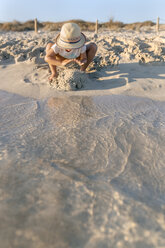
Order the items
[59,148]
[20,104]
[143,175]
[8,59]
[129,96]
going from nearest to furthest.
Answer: [143,175]
[59,148]
[20,104]
[129,96]
[8,59]

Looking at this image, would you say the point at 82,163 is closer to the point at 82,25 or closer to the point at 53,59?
the point at 53,59

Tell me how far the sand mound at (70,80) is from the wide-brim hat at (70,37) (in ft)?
Result: 1.27

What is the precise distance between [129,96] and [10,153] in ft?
5.84

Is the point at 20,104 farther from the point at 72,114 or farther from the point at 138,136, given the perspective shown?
the point at 138,136

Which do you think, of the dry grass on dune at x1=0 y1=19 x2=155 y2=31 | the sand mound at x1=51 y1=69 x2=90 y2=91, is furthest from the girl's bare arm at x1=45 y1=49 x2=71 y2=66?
the dry grass on dune at x1=0 y1=19 x2=155 y2=31

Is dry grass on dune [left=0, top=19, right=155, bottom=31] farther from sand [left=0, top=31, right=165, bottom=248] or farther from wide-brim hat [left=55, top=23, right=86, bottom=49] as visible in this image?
sand [left=0, top=31, right=165, bottom=248]

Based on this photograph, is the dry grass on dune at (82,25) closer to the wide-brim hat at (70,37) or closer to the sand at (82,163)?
the wide-brim hat at (70,37)

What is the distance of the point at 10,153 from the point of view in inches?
58.4

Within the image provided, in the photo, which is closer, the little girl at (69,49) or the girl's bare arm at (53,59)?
the little girl at (69,49)

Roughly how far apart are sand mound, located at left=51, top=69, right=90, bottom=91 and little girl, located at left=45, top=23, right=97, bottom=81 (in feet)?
0.43

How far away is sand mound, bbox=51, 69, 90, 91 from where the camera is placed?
278 centimetres

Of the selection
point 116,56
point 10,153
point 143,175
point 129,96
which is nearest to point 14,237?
point 10,153

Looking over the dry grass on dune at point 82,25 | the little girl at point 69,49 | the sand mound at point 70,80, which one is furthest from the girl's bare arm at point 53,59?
the dry grass on dune at point 82,25

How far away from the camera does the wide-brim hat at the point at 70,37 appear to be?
2434 mm
